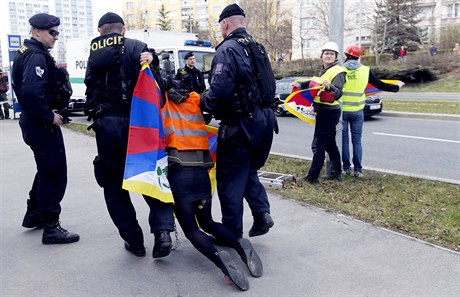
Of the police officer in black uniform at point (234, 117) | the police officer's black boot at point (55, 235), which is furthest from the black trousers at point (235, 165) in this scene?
the police officer's black boot at point (55, 235)

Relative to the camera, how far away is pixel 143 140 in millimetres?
3867

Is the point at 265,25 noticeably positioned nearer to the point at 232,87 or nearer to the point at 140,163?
the point at 232,87

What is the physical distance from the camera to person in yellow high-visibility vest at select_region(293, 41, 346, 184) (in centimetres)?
638

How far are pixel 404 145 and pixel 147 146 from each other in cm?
838

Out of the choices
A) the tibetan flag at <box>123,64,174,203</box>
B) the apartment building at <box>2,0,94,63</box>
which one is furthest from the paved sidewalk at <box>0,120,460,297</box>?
the apartment building at <box>2,0,94,63</box>

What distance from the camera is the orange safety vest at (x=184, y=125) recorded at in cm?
391

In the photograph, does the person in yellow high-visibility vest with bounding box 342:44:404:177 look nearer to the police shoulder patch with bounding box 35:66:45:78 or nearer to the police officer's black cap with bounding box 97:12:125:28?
the police officer's black cap with bounding box 97:12:125:28

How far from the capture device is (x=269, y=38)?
45750 millimetres

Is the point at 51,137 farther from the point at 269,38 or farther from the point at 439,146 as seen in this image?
the point at 269,38

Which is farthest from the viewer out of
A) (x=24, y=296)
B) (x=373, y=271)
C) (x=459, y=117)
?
(x=459, y=117)

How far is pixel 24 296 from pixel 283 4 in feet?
195

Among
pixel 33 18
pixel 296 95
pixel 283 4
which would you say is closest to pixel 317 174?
pixel 296 95

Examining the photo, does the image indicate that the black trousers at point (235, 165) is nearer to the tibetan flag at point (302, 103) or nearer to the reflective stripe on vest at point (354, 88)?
the tibetan flag at point (302, 103)

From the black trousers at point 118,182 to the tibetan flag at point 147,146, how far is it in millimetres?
156
